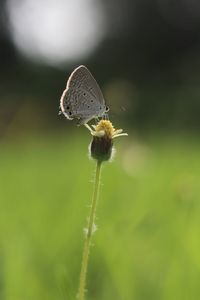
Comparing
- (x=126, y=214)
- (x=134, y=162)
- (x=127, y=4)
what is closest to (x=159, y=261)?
(x=126, y=214)

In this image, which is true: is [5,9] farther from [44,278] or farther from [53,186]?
[44,278]

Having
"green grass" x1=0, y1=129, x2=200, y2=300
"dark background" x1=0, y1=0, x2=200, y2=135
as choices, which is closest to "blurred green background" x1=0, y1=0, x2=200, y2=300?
"green grass" x1=0, y1=129, x2=200, y2=300

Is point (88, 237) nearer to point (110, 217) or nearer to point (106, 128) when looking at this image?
point (106, 128)

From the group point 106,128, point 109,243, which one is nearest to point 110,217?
point 109,243

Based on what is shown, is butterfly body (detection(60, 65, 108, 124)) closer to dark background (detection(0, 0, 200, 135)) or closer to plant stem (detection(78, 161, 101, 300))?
plant stem (detection(78, 161, 101, 300))

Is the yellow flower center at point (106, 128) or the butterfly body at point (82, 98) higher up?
the butterfly body at point (82, 98)

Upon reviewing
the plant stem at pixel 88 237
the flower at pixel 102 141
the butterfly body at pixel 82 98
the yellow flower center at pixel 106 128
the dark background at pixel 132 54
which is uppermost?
the dark background at pixel 132 54

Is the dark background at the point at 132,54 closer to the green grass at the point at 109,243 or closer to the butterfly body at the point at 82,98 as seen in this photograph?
the green grass at the point at 109,243

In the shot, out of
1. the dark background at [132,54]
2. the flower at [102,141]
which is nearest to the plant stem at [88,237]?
the flower at [102,141]
